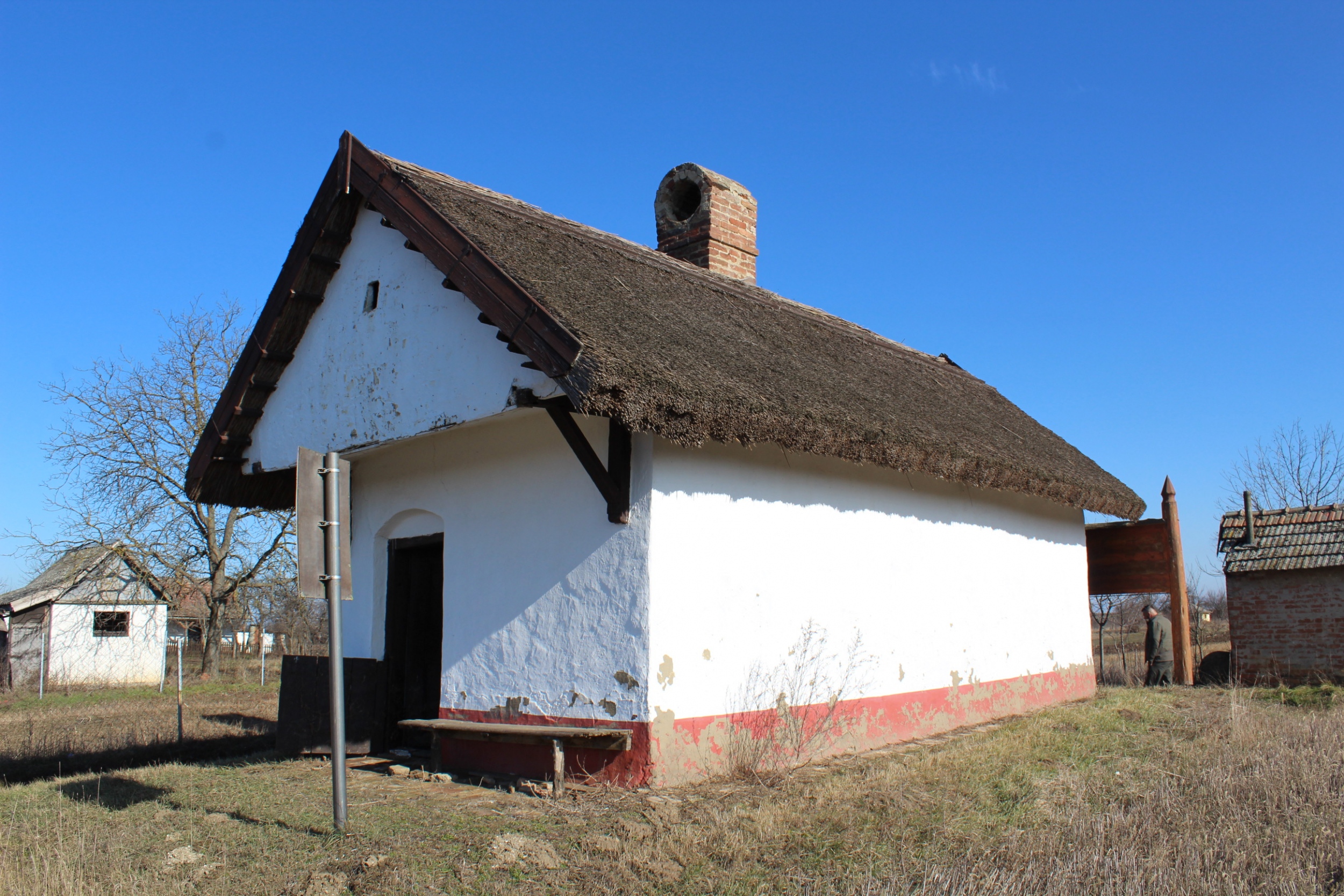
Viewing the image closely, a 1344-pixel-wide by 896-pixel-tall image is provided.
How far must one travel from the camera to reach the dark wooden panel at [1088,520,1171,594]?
1241 centimetres

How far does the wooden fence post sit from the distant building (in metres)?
1.26

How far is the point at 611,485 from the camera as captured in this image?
6.28 meters

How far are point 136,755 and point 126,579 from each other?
1666cm

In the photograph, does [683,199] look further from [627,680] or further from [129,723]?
[129,723]

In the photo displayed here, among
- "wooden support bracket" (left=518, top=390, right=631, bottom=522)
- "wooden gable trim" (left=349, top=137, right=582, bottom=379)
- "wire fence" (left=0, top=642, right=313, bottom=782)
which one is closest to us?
"wooden gable trim" (left=349, top=137, right=582, bottom=379)

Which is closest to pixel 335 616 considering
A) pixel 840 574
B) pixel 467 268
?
pixel 467 268

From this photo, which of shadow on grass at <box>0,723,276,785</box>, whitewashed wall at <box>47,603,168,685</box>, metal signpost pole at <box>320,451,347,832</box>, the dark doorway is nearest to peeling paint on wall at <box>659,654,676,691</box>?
metal signpost pole at <box>320,451,347,832</box>

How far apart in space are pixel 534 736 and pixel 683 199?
24.5 feet

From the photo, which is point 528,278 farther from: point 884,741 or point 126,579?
point 126,579

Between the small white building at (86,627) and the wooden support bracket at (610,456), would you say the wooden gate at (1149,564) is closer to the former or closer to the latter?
the wooden support bracket at (610,456)

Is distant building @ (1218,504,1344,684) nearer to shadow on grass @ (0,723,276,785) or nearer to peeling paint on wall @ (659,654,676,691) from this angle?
peeling paint on wall @ (659,654,676,691)

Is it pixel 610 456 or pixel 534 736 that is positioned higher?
pixel 610 456

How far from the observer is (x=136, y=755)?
29.9 ft

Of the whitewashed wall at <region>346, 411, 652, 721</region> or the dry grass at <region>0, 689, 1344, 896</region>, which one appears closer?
the dry grass at <region>0, 689, 1344, 896</region>
